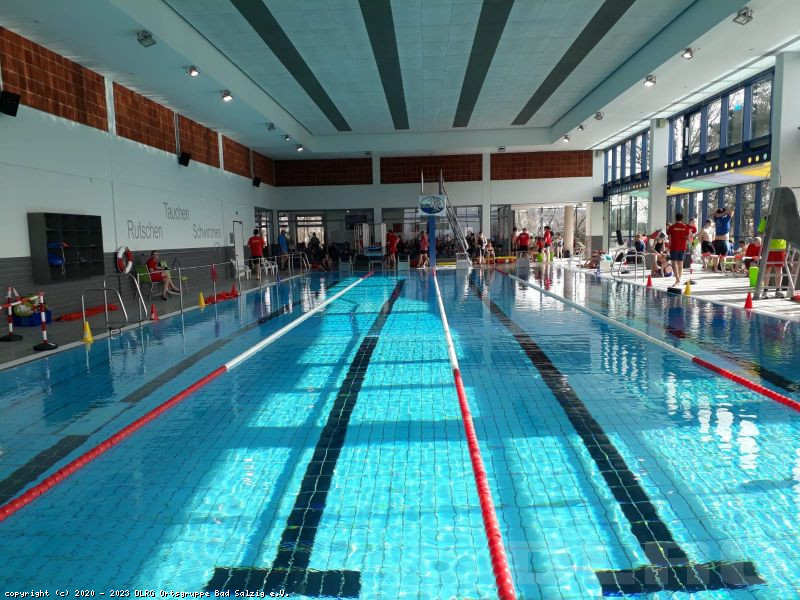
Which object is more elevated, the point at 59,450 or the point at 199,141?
the point at 199,141

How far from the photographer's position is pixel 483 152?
20594mm

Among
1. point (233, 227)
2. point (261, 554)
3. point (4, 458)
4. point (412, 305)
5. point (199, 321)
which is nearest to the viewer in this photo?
point (261, 554)

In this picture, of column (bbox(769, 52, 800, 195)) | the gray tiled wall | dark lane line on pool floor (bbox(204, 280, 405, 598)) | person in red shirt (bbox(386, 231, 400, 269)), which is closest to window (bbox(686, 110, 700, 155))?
column (bbox(769, 52, 800, 195))

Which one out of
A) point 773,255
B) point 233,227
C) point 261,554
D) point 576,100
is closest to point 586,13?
point 773,255

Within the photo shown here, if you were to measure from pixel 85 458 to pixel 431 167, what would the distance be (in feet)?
62.6

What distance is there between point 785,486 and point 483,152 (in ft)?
62.2

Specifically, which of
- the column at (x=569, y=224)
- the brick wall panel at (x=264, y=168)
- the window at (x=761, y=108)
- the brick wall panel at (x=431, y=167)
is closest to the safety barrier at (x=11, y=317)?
the brick wall panel at (x=264, y=168)

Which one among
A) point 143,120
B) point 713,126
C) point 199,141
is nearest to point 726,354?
point 713,126

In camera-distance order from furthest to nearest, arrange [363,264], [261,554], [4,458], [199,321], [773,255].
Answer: [363,264] → [773,255] → [199,321] → [4,458] → [261,554]

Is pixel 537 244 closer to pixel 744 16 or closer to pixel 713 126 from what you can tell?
pixel 713 126

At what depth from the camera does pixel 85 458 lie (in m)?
3.26

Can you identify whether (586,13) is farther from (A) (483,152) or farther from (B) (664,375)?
(A) (483,152)

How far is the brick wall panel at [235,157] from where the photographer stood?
15.9m

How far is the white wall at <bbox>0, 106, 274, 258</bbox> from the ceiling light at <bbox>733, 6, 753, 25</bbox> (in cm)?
1005
